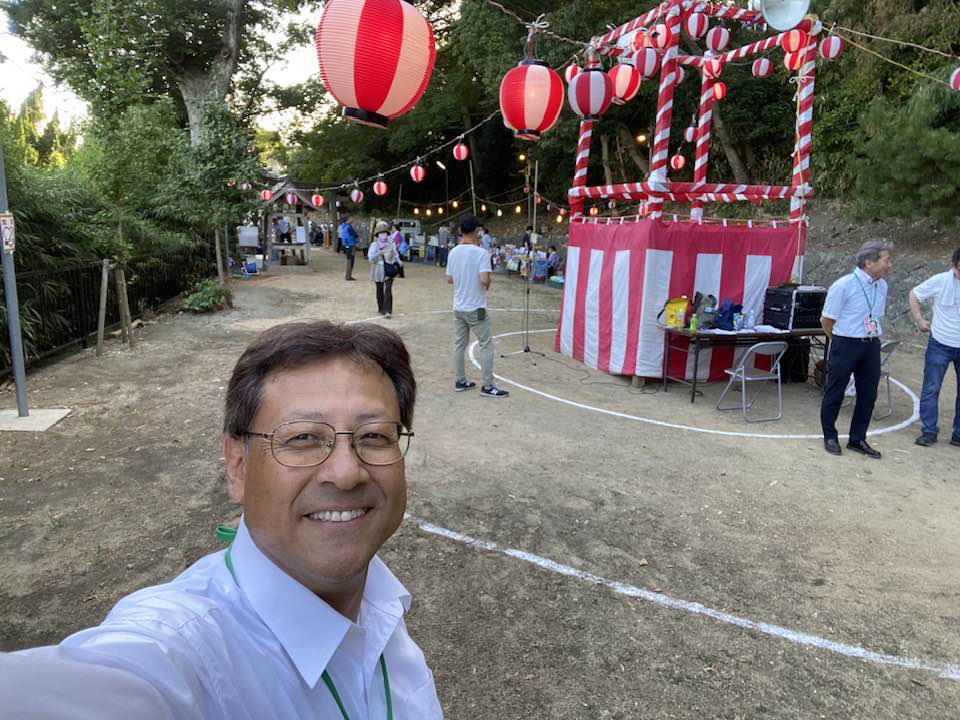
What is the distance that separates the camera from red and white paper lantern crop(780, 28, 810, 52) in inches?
293

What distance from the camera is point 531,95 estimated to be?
6.00 m

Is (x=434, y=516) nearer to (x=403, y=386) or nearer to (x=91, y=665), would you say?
(x=403, y=386)

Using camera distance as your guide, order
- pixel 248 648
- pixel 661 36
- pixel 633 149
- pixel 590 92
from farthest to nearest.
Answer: pixel 633 149, pixel 661 36, pixel 590 92, pixel 248 648

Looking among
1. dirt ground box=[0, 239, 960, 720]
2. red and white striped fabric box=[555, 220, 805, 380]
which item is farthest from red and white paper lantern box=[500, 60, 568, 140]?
dirt ground box=[0, 239, 960, 720]

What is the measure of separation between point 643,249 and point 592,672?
17.8ft

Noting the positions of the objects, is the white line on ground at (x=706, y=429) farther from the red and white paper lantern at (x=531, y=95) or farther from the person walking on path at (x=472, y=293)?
the red and white paper lantern at (x=531, y=95)

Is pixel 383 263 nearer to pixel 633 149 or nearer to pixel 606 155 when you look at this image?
pixel 633 149

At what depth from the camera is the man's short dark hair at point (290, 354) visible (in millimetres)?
1049

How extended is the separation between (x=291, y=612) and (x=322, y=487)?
193 millimetres

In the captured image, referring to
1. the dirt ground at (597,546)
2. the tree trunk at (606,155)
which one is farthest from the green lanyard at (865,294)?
the tree trunk at (606,155)

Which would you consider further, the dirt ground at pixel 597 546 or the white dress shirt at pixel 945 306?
the white dress shirt at pixel 945 306

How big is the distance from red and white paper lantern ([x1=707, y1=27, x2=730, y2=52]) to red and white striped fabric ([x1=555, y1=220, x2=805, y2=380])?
10.5 ft

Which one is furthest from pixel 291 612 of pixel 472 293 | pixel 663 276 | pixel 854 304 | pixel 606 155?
pixel 606 155

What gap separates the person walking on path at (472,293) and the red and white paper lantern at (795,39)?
4.85 metres
